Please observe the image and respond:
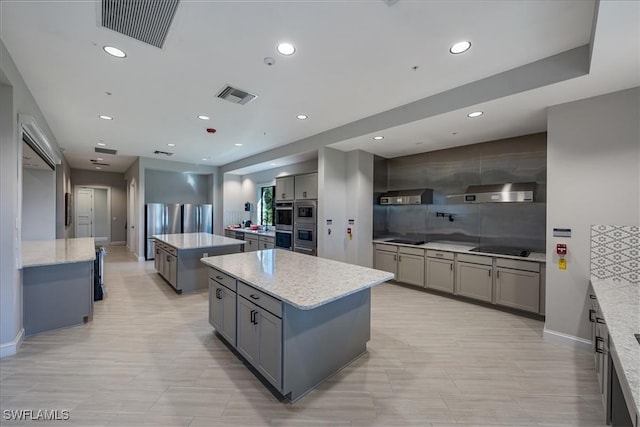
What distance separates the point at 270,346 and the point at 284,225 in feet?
13.4

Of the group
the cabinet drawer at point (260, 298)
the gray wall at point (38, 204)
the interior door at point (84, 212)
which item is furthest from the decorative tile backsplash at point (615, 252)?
the interior door at point (84, 212)

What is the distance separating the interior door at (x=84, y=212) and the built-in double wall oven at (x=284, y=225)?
879 centimetres

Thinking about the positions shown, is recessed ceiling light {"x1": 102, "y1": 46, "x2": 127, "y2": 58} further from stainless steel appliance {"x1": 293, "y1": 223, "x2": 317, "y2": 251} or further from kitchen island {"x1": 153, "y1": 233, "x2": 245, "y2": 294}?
stainless steel appliance {"x1": 293, "y1": 223, "x2": 317, "y2": 251}

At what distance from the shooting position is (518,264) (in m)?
3.52

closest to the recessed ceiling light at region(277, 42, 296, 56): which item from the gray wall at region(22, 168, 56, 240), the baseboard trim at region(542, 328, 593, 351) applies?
the baseboard trim at region(542, 328, 593, 351)

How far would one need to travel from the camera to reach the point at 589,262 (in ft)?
8.58

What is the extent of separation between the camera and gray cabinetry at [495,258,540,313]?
3.37 metres

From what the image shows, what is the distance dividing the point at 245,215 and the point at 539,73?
7479mm

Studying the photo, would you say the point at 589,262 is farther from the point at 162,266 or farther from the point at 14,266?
the point at 162,266

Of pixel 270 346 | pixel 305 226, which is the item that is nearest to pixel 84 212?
pixel 305 226

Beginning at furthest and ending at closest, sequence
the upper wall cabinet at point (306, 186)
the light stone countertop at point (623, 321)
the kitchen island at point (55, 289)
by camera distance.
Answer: the upper wall cabinet at point (306, 186)
the kitchen island at point (55, 289)
the light stone countertop at point (623, 321)

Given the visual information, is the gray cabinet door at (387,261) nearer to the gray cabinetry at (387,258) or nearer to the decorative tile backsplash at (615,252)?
the gray cabinetry at (387,258)

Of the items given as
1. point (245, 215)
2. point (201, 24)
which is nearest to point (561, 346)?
point (201, 24)

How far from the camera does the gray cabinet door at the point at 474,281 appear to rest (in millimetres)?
3793
